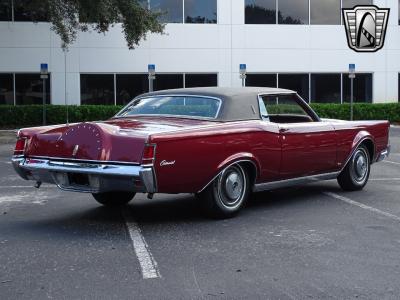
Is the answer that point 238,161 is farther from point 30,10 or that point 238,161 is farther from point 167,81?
point 167,81

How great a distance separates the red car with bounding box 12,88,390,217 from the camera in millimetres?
6441

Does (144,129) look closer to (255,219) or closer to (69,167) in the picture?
(69,167)

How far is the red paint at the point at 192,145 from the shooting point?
254 inches

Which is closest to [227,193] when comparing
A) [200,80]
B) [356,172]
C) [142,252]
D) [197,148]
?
[197,148]

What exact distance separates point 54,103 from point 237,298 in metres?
24.6

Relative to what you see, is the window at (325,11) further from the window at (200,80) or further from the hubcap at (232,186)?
the hubcap at (232,186)

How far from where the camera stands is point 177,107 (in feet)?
25.3

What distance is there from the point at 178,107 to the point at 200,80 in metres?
21.7

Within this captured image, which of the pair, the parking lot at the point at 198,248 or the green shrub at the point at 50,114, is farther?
the green shrub at the point at 50,114

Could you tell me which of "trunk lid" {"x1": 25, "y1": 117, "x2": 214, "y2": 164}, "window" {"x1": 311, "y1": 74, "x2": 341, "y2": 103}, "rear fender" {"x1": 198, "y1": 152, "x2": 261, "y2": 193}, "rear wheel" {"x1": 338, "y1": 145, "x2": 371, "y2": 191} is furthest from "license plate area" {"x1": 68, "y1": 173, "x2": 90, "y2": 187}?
"window" {"x1": 311, "y1": 74, "x2": 341, "y2": 103}

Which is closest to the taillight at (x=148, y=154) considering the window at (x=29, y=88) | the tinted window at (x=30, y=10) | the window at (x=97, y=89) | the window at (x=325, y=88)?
the tinted window at (x=30, y=10)

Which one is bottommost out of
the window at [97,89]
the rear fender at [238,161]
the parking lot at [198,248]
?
the parking lot at [198,248]

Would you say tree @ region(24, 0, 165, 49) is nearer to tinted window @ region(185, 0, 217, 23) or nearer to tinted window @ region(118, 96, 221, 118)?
tinted window @ region(185, 0, 217, 23)
